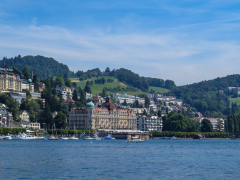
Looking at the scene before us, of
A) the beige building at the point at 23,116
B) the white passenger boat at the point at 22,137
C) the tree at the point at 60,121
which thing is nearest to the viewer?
the white passenger boat at the point at 22,137

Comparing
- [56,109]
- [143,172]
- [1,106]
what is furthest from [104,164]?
[56,109]

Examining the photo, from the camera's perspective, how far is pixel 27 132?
532 feet

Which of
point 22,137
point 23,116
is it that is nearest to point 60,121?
point 23,116

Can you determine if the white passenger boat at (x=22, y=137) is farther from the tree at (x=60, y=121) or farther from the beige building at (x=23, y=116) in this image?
the beige building at (x=23, y=116)

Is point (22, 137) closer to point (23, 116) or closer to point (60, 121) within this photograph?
point (60, 121)

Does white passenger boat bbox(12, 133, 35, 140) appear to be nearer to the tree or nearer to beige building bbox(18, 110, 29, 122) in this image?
the tree

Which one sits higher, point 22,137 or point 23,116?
point 23,116

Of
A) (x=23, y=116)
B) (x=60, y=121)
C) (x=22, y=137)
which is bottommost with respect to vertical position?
(x=22, y=137)

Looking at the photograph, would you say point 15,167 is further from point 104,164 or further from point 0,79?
point 0,79

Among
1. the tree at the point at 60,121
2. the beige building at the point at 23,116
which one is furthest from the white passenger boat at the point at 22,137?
the beige building at the point at 23,116

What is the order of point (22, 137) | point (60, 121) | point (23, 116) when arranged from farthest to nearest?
point (23, 116) < point (60, 121) < point (22, 137)

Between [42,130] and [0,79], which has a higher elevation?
[0,79]

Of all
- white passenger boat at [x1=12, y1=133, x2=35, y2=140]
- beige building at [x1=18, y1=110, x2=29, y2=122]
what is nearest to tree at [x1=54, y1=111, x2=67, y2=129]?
beige building at [x1=18, y1=110, x2=29, y2=122]

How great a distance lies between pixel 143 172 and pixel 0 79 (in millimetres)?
154811
